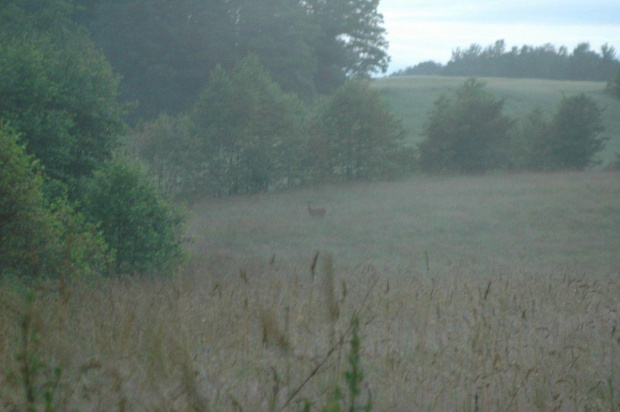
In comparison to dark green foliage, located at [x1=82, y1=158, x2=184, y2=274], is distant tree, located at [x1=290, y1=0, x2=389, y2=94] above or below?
above

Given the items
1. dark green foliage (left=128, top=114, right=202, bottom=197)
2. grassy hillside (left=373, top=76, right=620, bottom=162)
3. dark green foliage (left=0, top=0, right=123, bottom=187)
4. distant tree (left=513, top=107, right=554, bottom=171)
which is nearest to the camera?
dark green foliage (left=0, top=0, right=123, bottom=187)

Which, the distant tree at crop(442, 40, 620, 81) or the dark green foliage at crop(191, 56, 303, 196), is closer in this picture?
the dark green foliage at crop(191, 56, 303, 196)

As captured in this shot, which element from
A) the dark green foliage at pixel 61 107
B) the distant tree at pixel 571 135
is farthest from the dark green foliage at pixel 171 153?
the distant tree at pixel 571 135

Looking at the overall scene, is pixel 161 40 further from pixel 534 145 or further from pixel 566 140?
pixel 566 140

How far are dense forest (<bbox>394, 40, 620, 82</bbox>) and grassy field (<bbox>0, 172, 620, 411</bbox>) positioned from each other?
3286 inches

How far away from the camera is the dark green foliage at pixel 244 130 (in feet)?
90.9

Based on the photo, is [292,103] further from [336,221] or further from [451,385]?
[451,385]

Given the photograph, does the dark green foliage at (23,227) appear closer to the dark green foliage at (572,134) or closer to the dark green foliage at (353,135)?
the dark green foliage at (353,135)

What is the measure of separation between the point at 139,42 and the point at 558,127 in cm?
2569

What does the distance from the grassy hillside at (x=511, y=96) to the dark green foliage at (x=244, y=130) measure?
936 inches

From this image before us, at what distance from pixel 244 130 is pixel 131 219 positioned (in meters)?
16.2

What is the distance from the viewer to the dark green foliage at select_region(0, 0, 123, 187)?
13.2m

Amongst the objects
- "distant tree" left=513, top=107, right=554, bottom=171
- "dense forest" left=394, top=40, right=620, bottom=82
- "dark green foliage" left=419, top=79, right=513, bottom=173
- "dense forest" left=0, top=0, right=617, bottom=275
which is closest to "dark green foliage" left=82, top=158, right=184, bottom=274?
"dense forest" left=0, top=0, right=617, bottom=275

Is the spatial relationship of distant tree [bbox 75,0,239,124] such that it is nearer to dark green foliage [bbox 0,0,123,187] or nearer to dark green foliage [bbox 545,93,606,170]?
dark green foliage [bbox 545,93,606,170]
